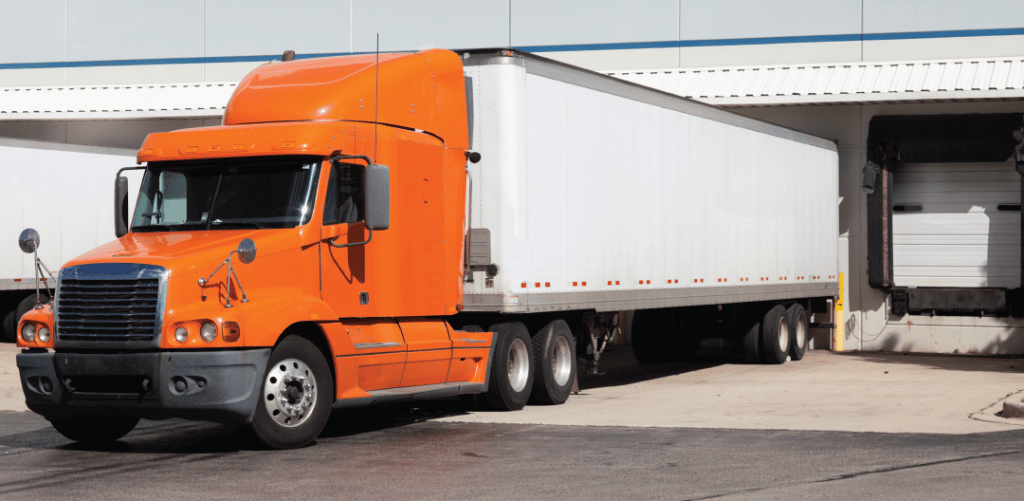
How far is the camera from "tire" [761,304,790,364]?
Answer: 21.9 metres

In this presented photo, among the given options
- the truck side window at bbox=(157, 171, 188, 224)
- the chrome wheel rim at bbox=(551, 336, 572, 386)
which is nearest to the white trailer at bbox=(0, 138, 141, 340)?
the chrome wheel rim at bbox=(551, 336, 572, 386)

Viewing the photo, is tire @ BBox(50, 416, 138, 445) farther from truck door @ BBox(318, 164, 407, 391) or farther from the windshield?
truck door @ BBox(318, 164, 407, 391)

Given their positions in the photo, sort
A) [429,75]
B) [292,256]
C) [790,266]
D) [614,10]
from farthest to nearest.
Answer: [614,10], [790,266], [429,75], [292,256]

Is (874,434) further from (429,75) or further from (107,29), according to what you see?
(107,29)

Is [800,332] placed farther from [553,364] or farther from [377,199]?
[377,199]

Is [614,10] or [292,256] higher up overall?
[614,10]

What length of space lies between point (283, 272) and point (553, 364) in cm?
471

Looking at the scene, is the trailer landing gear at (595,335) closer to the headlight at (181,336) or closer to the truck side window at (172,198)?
the truck side window at (172,198)

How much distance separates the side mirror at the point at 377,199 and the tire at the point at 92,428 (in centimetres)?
273

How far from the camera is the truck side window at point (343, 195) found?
11.9 meters

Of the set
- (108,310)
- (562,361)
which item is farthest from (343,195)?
(562,361)

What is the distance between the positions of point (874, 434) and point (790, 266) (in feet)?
34.0

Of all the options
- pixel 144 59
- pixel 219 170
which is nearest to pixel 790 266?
pixel 219 170

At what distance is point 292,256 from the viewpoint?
1141 centimetres
